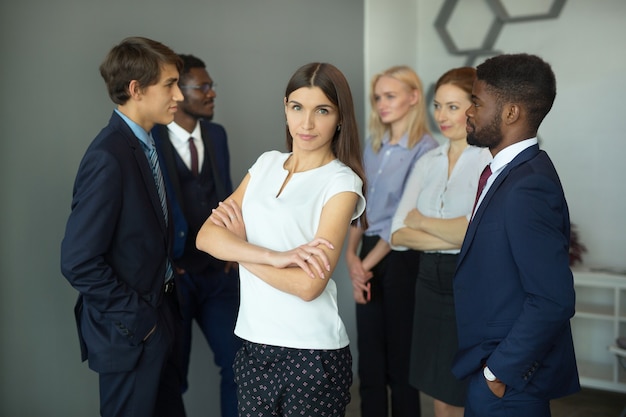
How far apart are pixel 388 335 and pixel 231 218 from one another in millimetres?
1627

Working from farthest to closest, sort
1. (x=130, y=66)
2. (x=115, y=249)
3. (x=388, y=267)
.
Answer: (x=388, y=267), (x=130, y=66), (x=115, y=249)

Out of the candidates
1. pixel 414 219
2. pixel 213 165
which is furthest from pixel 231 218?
pixel 213 165

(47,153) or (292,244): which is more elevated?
(47,153)

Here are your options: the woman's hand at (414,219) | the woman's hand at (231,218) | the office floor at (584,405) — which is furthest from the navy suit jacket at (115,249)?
the office floor at (584,405)

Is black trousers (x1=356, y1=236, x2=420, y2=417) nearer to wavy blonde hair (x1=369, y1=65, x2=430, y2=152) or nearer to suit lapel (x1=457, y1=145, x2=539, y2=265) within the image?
wavy blonde hair (x1=369, y1=65, x2=430, y2=152)

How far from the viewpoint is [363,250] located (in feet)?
11.7

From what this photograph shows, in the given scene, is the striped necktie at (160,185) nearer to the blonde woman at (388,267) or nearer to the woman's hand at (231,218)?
the woman's hand at (231,218)

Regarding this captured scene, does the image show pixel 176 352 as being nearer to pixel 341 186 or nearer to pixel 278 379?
pixel 278 379

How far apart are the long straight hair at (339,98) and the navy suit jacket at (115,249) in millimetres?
669

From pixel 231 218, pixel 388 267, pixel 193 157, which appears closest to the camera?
pixel 231 218

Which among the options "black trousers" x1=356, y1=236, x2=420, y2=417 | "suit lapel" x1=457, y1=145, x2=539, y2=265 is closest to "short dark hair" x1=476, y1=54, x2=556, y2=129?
"suit lapel" x1=457, y1=145, x2=539, y2=265

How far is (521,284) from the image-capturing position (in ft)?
6.20

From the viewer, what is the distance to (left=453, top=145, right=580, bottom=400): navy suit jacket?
1819mm

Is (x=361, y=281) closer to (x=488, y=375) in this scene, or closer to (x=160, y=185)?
(x=160, y=185)
